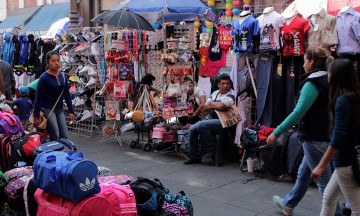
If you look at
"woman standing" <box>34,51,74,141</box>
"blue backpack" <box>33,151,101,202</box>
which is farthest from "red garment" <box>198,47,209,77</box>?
"blue backpack" <box>33,151,101,202</box>

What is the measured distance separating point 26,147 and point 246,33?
3.86 meters

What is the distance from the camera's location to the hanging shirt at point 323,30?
6559 mm

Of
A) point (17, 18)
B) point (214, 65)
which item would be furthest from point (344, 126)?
point (17, 18)

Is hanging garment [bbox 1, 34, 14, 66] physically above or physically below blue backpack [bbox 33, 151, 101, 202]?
above

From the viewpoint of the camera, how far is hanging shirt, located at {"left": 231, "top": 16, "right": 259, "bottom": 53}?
Answer: 730 cm

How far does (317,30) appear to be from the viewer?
6652 millimetres

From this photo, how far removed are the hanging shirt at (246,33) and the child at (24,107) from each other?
4.35 m

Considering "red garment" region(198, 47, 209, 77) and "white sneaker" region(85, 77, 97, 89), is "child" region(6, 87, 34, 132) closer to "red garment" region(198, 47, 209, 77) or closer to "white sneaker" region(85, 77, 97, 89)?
"white sneaker" region(85, 77, 97, 89)

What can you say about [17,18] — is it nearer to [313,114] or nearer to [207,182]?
[207,182]

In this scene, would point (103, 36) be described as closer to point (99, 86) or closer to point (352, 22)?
point (99, 86)

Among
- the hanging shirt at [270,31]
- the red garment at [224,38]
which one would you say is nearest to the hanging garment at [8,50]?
the red garment at [224,38]

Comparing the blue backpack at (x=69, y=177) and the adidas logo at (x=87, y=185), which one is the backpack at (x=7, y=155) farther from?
the adidas logo at (x=87, y=185)

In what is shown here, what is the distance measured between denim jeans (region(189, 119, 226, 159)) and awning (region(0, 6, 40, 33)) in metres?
18.1

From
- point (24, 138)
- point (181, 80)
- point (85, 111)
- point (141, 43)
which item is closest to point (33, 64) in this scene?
point (85, 111)
